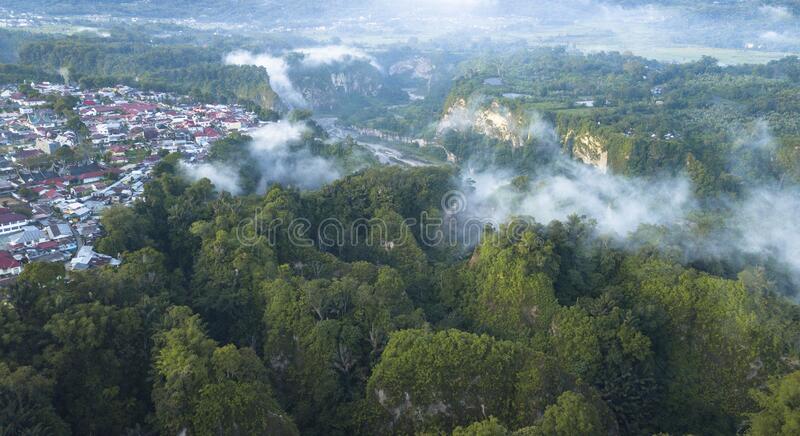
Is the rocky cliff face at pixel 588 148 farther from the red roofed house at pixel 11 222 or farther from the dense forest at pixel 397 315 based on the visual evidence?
the red roofed house at pixel 11 222

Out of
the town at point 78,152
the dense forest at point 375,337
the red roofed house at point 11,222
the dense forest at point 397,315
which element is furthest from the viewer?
the red roofed house at point 11,222

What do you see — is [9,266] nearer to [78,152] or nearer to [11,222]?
[11,222]

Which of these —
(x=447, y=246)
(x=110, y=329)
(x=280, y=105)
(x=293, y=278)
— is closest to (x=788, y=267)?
(x=447, y=246)

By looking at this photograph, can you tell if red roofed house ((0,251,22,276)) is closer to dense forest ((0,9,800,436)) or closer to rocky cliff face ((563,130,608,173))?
dense forest ((0,9,800,436))

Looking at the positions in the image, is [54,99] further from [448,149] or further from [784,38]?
[784,38]

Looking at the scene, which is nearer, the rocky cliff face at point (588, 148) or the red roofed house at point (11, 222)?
the red roofed house at point (11, 222)

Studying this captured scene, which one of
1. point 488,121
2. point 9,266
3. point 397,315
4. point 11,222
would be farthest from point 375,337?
point 488,121

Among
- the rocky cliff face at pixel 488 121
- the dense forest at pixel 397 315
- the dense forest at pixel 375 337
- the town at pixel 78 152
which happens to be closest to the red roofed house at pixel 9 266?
the town at pixel 78 152

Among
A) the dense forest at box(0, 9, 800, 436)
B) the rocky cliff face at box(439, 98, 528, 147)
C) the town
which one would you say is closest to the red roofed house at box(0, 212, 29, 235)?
the town
